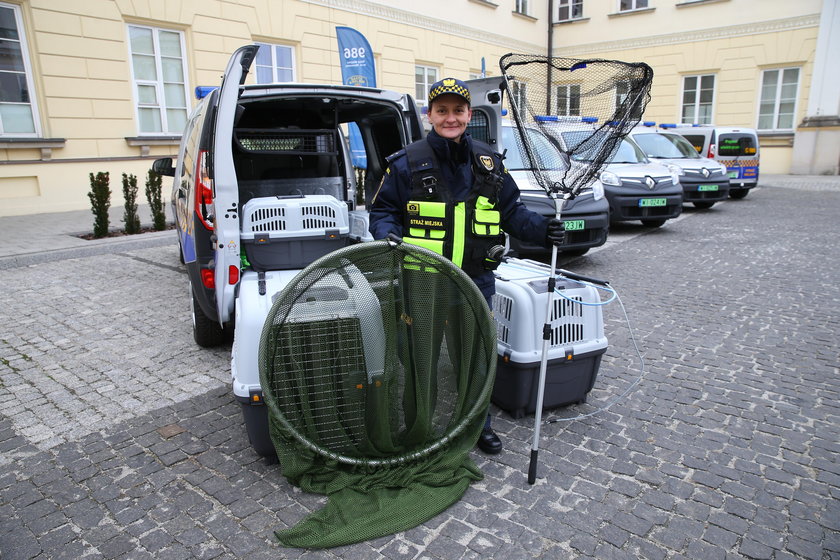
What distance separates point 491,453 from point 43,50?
11.9 m

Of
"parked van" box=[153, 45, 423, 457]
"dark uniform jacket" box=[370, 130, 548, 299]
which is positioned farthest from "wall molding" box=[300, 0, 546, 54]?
"dark uniform jacket" box=[370, 130, 548, 299]

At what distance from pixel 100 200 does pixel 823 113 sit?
886 inches

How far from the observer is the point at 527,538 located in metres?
2.56

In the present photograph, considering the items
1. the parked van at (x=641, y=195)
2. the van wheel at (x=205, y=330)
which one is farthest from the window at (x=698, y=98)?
the van wheel at (x=205, y=330)

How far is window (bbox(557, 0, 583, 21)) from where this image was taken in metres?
24.5

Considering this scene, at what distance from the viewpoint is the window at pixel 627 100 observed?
3121 millimetres

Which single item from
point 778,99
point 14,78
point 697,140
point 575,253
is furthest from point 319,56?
point 778,99

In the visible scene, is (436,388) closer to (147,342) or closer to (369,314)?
(369,314)

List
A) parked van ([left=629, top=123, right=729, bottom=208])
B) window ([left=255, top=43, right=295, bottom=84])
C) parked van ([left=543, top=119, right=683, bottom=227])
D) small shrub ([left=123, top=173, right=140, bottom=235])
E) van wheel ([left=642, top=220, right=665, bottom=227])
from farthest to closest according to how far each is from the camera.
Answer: window ([left=255, top=43, right=295, bottom=84]), parked van ([left=629, top=123, right=729, bottom=208]), van wheel ([left=642, top=220, right=665, bottom=227]), parked van ([left=543, top=119, right=683, bottom=227]), small shrub ([left=123, top=173, right=140, bottom=235])

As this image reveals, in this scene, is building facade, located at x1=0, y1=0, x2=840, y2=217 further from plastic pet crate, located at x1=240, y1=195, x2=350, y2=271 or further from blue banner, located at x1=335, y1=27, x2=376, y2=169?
plastic pet crate, located at x1=240, y1=195, x2=350, y2=271

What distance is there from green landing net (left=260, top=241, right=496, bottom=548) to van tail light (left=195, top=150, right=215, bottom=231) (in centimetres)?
157

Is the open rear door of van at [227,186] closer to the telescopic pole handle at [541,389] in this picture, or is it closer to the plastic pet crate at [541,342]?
the plastic pet crate at [541,342]

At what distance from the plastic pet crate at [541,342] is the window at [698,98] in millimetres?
22154

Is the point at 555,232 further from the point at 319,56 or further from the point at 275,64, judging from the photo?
the point at 319,56
